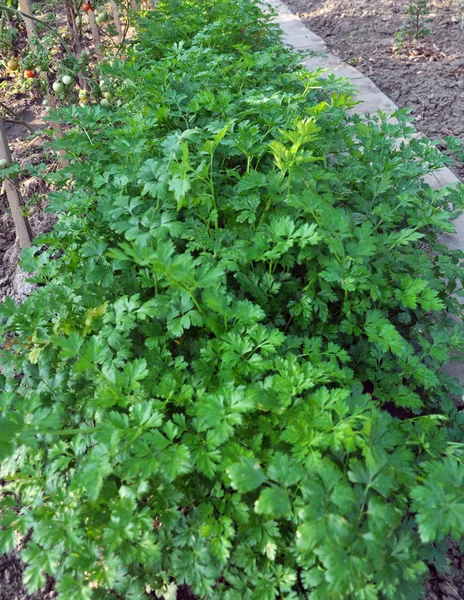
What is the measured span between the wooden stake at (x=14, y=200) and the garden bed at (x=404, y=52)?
3.25 m

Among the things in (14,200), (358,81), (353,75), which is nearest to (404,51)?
(353,75)

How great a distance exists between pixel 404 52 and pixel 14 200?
509 centimetres

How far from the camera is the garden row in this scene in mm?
1212

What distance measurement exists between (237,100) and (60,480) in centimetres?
208

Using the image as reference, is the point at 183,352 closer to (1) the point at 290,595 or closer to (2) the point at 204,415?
(2) the point at 204,415

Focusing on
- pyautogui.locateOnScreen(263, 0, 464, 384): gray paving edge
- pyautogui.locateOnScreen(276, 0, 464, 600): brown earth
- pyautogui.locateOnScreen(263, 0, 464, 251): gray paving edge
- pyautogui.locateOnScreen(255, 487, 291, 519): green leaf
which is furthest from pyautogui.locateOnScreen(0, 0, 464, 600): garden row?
pyautogui.locateOnScreen(276, 0, 464, 600): brown earth

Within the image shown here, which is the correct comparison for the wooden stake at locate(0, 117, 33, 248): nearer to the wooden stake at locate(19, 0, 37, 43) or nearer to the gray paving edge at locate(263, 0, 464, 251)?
the wooden stake at locate(19, 0, 37, 43)

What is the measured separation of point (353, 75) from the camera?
522 centimetres

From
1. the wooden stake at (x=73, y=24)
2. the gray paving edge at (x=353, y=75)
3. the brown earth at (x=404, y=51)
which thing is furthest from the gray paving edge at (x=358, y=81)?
the wooden stake at (x=73, y=24)

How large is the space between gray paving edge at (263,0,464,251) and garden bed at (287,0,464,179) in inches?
7.6

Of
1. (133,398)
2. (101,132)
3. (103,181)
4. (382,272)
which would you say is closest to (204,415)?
(133,398)

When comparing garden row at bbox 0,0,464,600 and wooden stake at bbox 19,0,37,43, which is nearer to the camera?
garden row at bbox 0,0,464,600

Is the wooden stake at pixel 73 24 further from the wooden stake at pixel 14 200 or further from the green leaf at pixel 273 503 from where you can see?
the green leaf at pixel 273 503

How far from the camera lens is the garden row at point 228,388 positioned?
3.98 ft
